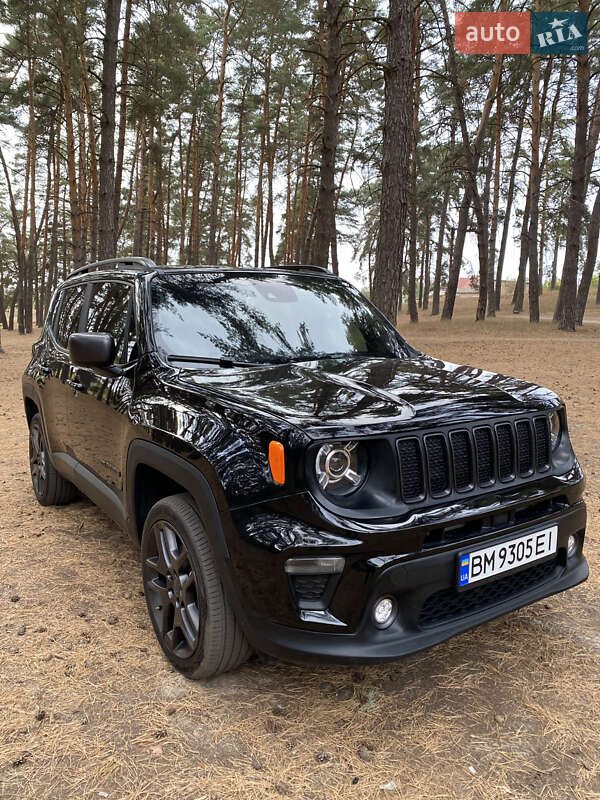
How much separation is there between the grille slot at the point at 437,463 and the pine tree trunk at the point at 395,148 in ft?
21.8

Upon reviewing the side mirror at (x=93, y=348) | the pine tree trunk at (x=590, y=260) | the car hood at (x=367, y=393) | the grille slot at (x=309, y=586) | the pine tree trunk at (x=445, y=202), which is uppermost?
the pine tree trunk at (x=445, y=202)

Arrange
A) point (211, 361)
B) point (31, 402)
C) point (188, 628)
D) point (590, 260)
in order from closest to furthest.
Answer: point (188, 628) < point (211, 361) < point (31, 402) < point (590, 260)

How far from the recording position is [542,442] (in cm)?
278

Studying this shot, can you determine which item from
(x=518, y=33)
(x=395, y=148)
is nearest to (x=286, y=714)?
(x=395, y=148)

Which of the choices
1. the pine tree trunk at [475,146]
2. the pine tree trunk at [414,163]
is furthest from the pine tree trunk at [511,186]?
the pine tree trunk at [414,163]

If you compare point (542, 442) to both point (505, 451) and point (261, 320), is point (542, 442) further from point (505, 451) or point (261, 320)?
point (261, 320)

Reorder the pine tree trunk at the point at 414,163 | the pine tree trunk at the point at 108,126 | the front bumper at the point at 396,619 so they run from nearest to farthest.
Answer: the front bumper at the point at 396,619
the pine tree trunk at the point at 108,126
the pine tree trunk at the point at 414,163

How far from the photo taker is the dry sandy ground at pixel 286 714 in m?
2.18

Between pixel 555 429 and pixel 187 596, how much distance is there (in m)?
1.91

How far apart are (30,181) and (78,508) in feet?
88.0

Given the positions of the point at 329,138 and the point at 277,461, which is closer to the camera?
the point at 277,461

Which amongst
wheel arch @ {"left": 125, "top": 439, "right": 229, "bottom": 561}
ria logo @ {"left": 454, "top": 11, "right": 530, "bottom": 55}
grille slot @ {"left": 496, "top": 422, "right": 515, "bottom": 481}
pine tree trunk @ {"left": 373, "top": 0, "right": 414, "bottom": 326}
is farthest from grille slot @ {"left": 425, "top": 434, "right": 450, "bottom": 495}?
ria logo @ {"left": 454, "top": 11, "right": 530, "bottom": 55}

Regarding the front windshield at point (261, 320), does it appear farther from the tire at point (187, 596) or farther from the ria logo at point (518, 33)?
the ria logo at point (518, 33)

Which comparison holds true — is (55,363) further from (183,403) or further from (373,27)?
(373,27)
